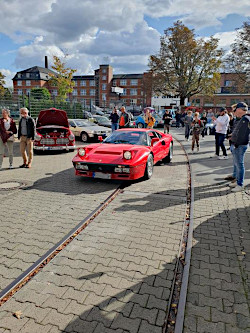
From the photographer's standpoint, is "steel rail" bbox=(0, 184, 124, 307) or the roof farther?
the roof

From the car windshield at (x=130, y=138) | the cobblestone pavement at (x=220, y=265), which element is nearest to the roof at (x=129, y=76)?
the car windshield at (x=130, y=138)

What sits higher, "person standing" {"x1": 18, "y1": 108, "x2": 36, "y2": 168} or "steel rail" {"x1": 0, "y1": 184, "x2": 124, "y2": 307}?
"person standing" {"x1": 18, "y1": 108, "x2": 36, "y2": 168}

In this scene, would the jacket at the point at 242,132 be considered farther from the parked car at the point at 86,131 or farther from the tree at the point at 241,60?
the tree at the point at 241,60

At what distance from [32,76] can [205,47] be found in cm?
5880

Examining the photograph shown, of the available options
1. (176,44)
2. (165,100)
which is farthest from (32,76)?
(176,44)

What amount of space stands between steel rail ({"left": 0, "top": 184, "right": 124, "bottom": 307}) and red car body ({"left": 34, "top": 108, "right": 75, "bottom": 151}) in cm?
689

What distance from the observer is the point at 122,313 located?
231 centimetres

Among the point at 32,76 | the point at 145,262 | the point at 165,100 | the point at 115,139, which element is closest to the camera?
the point at 145,262

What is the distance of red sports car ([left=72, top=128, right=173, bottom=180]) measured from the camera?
6.09m

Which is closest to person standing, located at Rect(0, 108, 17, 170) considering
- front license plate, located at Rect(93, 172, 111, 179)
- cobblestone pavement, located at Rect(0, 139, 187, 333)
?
front license plate, located at Rect(93, 172, 111, 179)

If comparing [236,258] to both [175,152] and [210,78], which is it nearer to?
[175,152]

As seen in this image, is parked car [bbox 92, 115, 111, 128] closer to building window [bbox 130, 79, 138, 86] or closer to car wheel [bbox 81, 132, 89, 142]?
car wheel [bbox 81, 132, 89, 142]

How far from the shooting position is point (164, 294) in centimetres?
256

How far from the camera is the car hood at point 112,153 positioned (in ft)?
20.2
